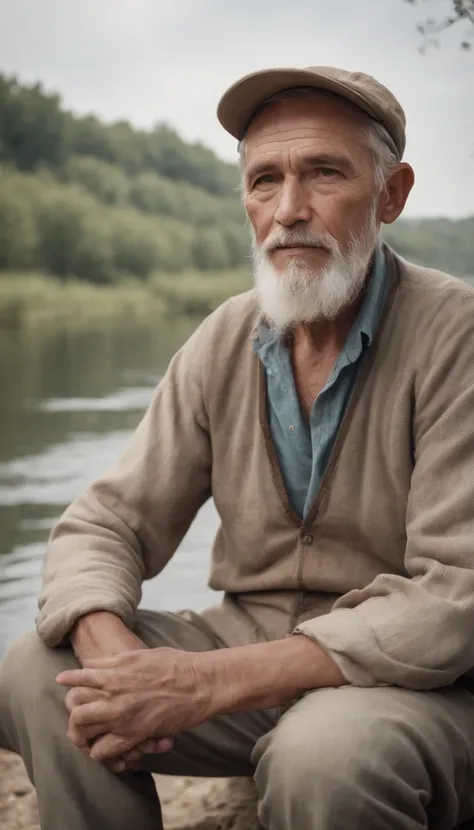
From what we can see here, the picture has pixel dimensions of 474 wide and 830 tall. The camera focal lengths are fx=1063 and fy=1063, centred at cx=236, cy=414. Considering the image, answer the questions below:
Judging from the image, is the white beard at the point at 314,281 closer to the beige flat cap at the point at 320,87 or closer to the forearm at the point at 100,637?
the beige flat cap at the point at 320,87

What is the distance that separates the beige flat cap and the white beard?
16cm

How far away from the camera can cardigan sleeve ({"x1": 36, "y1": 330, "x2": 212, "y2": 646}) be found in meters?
1.81

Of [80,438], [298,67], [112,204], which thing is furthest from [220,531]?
[112,204]

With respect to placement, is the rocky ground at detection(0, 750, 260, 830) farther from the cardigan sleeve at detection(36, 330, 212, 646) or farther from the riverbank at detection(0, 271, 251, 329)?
the riverbank at detection(0, 271, 251, 329)

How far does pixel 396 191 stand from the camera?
6.02 feet

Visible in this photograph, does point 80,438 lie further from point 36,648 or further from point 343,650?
point 343,650

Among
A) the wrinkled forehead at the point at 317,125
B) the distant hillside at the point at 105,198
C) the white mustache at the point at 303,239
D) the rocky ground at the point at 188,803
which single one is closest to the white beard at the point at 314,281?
the white mustache at the point at 303,239

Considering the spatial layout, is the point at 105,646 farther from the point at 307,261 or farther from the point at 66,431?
the point at 66,431

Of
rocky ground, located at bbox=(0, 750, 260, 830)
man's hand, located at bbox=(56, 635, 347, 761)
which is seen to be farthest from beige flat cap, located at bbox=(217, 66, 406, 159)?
rocky ground, located at bbox=(0, 750, 260, 830)

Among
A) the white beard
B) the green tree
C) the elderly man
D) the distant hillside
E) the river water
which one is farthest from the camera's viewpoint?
the distant hillside

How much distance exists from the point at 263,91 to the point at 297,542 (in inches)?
29.4

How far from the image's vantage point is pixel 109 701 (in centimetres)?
152

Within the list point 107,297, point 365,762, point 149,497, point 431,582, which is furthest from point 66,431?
point 365,762

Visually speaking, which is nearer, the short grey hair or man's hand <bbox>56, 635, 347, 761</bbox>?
man's hand <bbox>56, 635, 347, 761</bbox>
